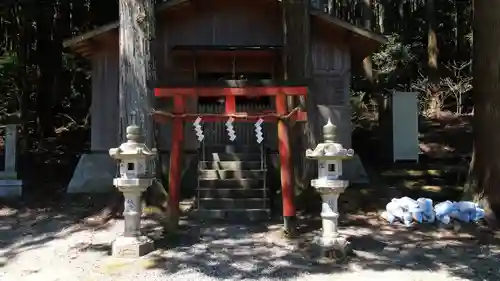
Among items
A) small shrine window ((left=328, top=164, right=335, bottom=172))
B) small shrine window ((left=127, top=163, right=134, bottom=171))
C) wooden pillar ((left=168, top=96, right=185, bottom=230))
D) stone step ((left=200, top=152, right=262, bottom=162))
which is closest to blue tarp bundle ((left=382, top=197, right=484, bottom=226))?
small shrine window ((left=328, top=164, right=335, bottom=172))

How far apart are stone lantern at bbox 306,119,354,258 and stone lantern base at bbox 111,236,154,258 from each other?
2564 millimetres

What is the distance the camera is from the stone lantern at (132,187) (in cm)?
707

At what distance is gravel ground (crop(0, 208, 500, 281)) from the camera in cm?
649

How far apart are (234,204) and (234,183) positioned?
0.64 meters

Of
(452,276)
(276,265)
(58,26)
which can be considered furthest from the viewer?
(58,26)

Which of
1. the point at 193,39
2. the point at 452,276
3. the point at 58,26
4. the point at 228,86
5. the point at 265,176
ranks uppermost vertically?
the point at 58,26

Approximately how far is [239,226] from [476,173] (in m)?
4.74

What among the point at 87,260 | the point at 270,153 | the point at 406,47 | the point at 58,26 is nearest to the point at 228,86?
the point at 87,260

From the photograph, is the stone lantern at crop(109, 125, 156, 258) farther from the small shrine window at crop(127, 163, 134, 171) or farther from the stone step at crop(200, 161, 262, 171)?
the stone step at crop(200, 161, 262, 171)

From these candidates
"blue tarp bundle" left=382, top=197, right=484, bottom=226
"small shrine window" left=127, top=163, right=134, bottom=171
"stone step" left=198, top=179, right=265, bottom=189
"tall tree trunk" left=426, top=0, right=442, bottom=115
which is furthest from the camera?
"tall tree trunk" left=426, top=0, right=442, bottom=115

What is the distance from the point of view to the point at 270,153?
11.7 meters

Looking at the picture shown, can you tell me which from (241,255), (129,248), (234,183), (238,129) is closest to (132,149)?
(129,248)

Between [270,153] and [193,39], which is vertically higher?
[193,39]

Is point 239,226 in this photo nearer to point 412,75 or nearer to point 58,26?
point 58,26
